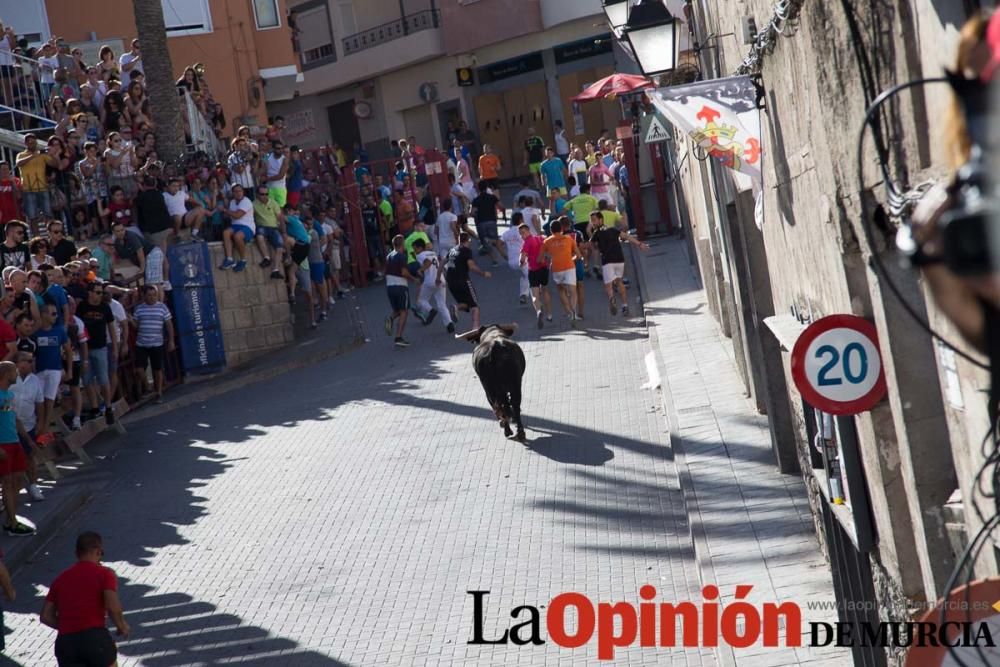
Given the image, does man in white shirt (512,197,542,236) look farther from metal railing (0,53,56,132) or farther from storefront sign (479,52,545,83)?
storefront sign (479,52,545,83)

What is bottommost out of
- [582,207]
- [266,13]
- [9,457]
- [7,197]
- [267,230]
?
[9,457]

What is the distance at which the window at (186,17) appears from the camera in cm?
3559

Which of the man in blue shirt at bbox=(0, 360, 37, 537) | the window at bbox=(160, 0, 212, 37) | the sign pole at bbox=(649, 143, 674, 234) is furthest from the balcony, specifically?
the man in blue shirt at bbox=(0, 360, 37, 537)

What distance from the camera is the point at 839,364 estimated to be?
622 centimetres

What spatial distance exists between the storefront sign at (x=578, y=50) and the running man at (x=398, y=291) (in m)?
19.6

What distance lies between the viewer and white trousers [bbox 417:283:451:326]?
21.4 metres

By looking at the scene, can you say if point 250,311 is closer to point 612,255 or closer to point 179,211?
point 179,211

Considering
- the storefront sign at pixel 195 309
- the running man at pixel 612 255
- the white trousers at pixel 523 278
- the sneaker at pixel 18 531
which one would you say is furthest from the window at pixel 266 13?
the sneaker at pixel 18 531

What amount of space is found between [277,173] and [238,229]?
10.5 ft

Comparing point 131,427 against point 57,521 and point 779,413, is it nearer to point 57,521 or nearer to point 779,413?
point 57,521

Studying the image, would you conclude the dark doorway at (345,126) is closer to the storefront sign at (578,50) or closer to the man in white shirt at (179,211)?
the storefront sign at (578,50)

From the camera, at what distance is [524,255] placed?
2125 centimetres

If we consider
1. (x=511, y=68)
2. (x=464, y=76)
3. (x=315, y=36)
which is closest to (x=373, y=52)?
(x=315, y=36)

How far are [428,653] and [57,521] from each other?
18.9ft
